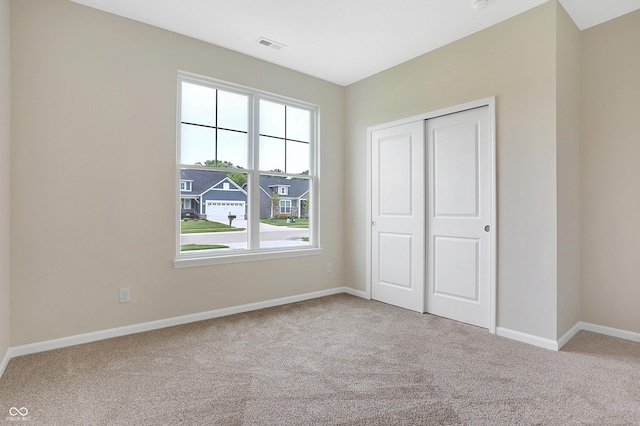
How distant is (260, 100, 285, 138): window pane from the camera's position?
3.94m

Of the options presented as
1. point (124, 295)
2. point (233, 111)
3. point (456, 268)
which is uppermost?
point (233, 111)

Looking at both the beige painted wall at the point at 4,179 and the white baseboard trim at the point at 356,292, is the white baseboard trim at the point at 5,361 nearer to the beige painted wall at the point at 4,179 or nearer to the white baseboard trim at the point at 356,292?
the beige painted wall at the point at 4,179

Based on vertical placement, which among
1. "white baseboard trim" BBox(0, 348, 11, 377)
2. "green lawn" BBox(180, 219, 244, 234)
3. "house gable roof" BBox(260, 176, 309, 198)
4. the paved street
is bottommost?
"white baseboard trim" BBox(0, 348, 11, 377)

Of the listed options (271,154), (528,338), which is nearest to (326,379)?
(528,338)

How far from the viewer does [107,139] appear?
2879 millimetres

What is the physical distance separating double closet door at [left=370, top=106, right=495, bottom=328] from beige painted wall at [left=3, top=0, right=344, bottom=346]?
6.16 feet

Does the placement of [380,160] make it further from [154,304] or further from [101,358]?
[101,358]

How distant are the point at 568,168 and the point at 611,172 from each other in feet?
1.53

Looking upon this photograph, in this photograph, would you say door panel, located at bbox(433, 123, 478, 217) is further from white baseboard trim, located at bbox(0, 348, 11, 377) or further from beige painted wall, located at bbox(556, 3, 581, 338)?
white baseboard trim, located at bbox(0, 348, 11, 377)

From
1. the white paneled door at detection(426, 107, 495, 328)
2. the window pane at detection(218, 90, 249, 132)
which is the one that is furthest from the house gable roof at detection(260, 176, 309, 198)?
the white paneled door at detection(426, 107, 495, 328)

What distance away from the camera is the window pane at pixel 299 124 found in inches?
165

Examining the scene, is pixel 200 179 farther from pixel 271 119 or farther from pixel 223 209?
pixel 271 119

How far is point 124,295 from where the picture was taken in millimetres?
2963

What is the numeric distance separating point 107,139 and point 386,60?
2.96m
